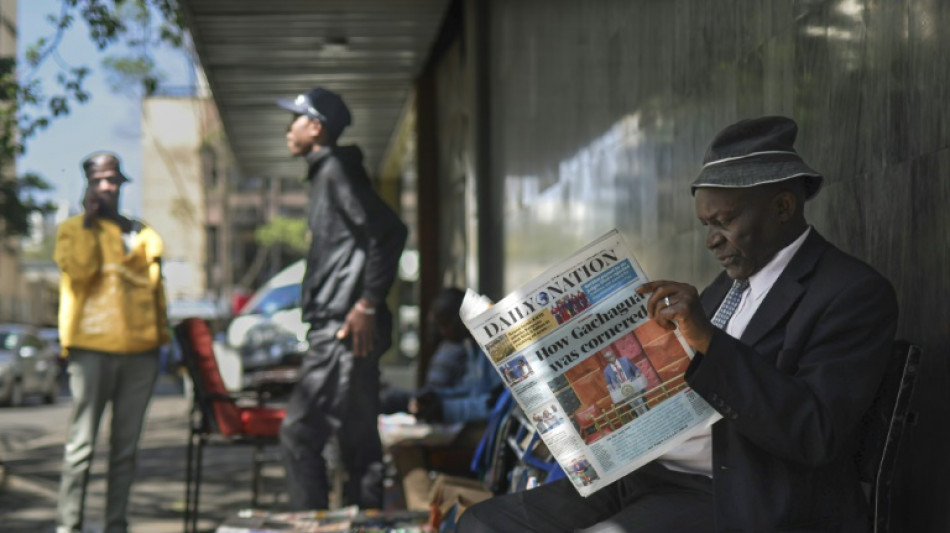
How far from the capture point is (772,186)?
3023mm

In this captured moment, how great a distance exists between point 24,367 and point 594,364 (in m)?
26.2

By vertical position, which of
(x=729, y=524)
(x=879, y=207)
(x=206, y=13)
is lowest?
(x=729, y=524)

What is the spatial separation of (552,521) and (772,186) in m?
1.06

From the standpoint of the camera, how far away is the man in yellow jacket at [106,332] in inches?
270

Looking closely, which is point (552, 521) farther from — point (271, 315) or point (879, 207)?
point (271, 315)

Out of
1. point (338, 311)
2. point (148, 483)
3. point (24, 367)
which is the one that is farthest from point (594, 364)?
point (24, 367)

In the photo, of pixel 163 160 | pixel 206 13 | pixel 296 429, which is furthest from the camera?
pixel 163 160

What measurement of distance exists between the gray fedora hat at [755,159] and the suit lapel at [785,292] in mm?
156

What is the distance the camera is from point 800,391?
271 centimetres

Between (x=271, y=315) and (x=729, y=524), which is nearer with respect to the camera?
(x=729, y=524)

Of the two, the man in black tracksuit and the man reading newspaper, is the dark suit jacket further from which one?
the man in black tracksuit

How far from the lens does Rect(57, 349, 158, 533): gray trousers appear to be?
682 centimetres

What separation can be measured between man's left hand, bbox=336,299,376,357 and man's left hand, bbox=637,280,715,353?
3.55 m

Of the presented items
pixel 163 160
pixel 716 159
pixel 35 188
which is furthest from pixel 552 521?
pixel 163 160
